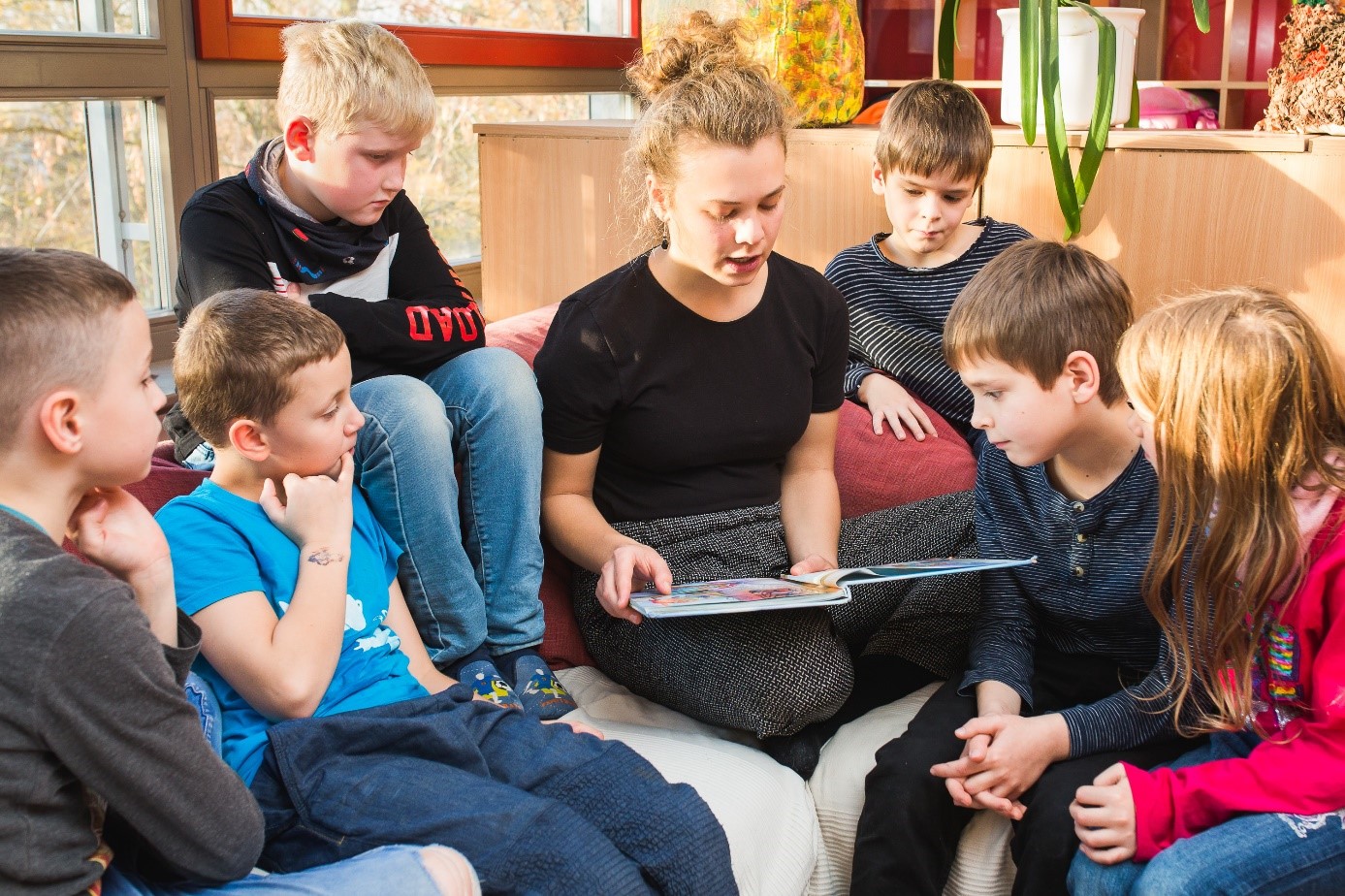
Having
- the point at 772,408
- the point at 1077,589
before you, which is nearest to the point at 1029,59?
the point at 772,408

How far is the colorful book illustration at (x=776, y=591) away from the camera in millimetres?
1285

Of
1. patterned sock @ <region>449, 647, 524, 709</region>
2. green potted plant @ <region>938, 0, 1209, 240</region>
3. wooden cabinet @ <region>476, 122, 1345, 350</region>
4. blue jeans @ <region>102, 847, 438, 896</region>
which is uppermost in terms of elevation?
green potted plant @ <region>938, 0, 1209, 240</region>

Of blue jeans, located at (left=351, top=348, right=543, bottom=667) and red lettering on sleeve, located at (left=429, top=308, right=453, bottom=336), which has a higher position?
red lettering on sleeve, located at (left=429, top=308, right=453, bottom=336)

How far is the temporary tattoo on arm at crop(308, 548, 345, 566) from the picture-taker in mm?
1268

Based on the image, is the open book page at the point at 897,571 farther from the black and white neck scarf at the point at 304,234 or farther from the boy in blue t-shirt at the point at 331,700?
the black and white neck scarf at the point at 304,234

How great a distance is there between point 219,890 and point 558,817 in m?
0.31

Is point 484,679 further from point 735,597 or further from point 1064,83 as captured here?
point 1064,83

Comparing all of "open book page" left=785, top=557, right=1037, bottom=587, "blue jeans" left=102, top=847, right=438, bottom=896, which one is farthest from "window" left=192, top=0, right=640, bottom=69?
"blue jeans" left=102, top=847, right=438, bottom=896

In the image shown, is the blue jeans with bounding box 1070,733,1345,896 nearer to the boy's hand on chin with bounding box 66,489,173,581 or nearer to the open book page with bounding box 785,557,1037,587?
the open book page with bounding box 785,557,1037,587

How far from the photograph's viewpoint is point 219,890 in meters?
1.05

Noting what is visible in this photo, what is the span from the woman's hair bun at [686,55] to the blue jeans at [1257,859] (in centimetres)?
107

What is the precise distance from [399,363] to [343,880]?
0.75 metres

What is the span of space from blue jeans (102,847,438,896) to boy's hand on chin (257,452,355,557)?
324 millimetres

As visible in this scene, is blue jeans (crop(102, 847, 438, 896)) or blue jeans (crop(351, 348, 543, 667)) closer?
blue jeans (crop(102, 847, 438, 896))
